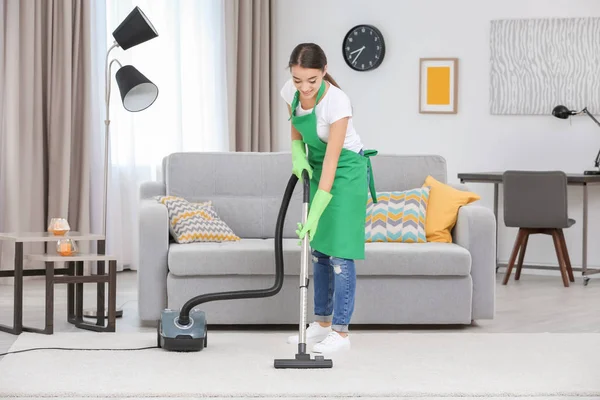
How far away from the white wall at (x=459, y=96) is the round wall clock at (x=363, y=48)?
6cm

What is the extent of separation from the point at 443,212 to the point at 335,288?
1.01 metres

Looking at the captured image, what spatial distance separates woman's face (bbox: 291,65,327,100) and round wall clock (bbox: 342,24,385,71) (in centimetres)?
348

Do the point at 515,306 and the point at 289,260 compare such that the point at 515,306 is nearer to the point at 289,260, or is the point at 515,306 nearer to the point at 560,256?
the point at 560,256

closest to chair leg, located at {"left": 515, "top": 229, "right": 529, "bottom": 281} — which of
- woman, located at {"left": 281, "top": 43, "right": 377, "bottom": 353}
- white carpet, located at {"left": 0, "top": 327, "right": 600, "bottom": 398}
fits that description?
white carpet, located at {"left": 0, "top": 327, "right": 600, "bottom": 398}

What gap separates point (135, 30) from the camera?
Result: 4289 millimetres

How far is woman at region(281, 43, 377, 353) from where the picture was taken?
3.36 meters

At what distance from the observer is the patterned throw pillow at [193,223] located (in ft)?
13.8

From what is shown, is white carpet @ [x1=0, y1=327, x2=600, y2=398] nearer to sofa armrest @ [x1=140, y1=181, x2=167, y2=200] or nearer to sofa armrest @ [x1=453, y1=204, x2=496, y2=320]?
sofa armrest @ [x1=453, y1=204, x2=496, y2=320]

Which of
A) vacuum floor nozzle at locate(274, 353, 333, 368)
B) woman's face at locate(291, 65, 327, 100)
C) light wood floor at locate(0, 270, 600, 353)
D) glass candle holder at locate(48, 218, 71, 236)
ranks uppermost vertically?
woman's face at locate(291, 65, 327, 100)

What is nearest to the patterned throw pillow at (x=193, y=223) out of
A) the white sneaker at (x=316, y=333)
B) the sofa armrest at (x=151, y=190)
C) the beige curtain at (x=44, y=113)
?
the sofa armrest at (x=151, y=190)

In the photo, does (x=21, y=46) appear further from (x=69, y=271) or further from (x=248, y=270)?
(x=248, y=270)

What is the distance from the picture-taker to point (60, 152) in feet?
18.2

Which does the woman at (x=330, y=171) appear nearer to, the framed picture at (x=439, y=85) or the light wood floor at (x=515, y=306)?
the light wood floor at (x=515, y=306)

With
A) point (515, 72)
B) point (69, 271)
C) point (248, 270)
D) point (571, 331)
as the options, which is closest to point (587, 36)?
point (515, 72)
